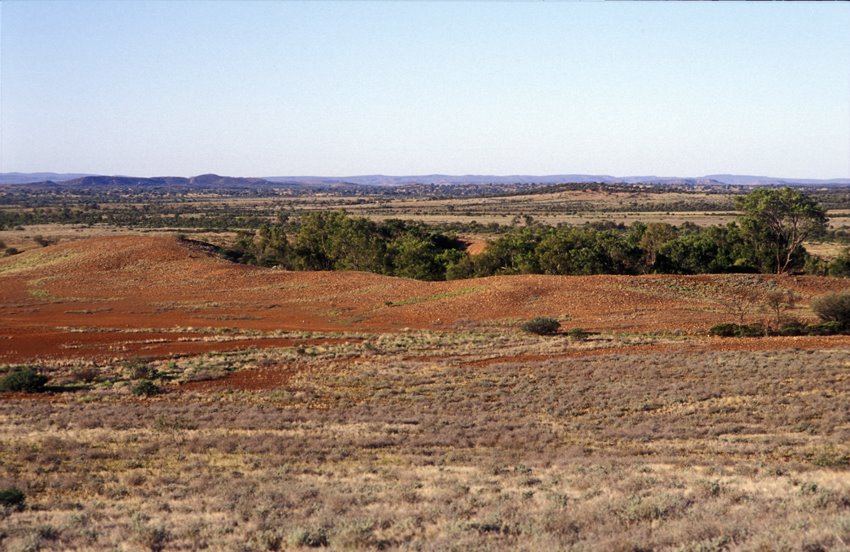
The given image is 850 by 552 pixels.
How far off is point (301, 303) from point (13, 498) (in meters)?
31.9

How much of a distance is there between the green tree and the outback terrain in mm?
11484

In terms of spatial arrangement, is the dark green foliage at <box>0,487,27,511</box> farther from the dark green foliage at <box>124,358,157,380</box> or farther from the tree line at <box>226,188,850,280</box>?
the tree line at <box>226,188,850,280</box>

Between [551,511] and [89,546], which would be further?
[551,511]

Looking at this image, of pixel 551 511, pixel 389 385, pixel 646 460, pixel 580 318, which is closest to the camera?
pixel 551 511

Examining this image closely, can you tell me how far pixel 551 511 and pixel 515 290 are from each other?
29974 millimetres

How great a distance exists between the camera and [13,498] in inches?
426

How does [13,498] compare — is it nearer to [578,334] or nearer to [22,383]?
[22,383]

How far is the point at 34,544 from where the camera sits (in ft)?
28.3

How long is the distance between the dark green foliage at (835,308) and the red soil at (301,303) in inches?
160

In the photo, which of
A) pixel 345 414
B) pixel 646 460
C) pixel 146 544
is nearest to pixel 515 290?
pixel 345 414

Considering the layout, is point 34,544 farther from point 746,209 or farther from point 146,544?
point 746,209

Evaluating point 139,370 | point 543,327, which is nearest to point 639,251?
point 543,327

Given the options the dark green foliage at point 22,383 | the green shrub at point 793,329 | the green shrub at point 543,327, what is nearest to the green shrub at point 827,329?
the green shrub at point 793,329

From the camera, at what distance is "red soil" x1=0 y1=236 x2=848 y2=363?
31297mm
